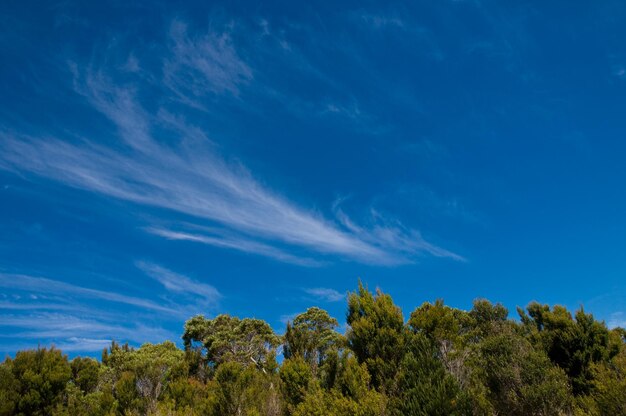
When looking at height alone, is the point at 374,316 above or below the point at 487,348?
above

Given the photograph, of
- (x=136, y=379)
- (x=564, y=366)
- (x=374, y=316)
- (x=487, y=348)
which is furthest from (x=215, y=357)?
(x=564, y=366)

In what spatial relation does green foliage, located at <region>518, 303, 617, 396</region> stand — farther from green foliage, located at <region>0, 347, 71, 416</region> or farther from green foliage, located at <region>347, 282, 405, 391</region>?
green foliage, located at <region>0, 347, 71, 416</region>

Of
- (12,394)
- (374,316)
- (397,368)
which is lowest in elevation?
(12,394)

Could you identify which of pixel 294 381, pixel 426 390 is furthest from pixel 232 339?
pixel 426 390

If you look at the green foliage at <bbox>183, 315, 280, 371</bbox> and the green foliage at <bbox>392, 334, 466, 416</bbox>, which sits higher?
the green foliage at <bbox>183, 315, 280, 371</bbox>

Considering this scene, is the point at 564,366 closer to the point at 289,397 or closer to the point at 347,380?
the point at 347,380

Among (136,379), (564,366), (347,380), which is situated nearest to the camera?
(347,380)

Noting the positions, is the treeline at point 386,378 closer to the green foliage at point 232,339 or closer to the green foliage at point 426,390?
the green foliage at point 426,390

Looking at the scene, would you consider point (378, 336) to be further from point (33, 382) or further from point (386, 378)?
point (33, 382)

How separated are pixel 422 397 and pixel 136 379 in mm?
26941

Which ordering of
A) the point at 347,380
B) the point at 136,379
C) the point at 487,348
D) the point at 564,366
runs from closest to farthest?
the point at 347,380
the point at 487,348
the point at 564,366
the point at 136,379

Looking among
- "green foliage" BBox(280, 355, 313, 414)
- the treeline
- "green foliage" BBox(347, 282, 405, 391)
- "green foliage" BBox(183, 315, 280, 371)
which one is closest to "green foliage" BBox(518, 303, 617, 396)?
the treeline

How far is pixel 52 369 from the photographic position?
118ft

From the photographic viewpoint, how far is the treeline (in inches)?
902
